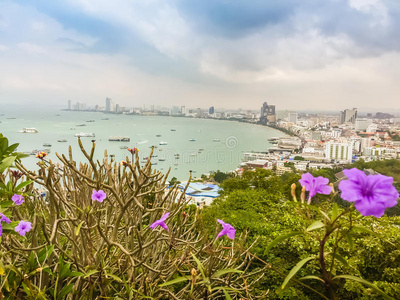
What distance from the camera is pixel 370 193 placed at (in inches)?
17.2

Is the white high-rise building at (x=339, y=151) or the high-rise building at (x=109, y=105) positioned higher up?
the high-rise building at (x=109, y=105)

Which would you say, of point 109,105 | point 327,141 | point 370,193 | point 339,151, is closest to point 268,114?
point 327,141

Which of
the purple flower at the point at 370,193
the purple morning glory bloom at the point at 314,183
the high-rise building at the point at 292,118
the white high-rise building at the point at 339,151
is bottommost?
the white high-rise building at the point at 339,151

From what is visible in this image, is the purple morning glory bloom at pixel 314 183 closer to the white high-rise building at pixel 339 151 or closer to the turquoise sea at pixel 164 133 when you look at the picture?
the turquoise sea at pixel 164 133

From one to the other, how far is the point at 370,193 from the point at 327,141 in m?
28.3

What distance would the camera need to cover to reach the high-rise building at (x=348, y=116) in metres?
36.4

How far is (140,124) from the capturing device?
42.6m

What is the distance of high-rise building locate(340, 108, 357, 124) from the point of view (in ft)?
119

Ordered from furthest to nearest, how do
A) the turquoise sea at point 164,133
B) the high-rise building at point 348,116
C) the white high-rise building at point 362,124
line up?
the high-rise building at point 348,116, the white high-rise building at point 362,124, the turquoise sea at point 164,133

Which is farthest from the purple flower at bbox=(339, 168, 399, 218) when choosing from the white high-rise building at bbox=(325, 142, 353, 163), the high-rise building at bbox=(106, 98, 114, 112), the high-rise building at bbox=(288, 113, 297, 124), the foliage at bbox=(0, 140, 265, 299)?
the high-rise building at bbox=(288, 113, 297, 124)

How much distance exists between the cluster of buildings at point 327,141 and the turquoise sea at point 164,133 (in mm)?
3107

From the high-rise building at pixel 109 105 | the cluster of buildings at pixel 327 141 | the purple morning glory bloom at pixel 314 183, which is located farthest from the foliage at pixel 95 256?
the high-rise building at pixel 109 105

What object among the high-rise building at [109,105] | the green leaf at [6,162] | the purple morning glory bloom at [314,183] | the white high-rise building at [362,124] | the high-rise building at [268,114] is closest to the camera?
the purple morning glory bloom at [314,183]

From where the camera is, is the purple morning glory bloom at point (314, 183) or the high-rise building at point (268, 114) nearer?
the purple morning glory bloom at point (314, 183)
